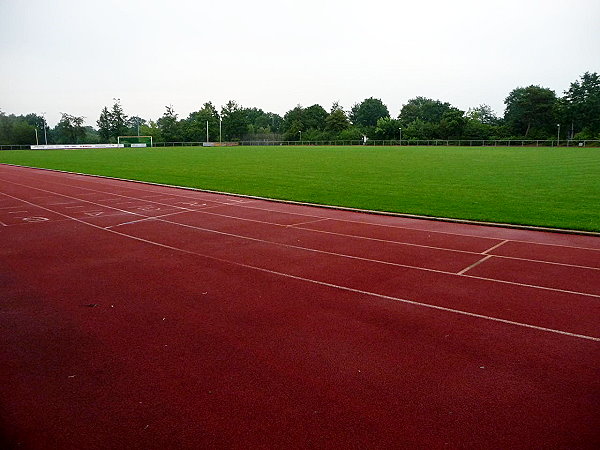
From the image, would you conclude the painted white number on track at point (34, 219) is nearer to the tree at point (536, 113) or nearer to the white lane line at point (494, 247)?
the white lane line at point (494, 247)

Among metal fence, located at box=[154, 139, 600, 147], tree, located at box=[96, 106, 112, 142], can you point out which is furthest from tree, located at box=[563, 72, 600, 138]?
tree, located at box=[96, 106, 112, 142]

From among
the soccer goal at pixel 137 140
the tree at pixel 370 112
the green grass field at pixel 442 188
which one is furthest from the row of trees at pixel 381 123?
the green grass field at pixel 442 188

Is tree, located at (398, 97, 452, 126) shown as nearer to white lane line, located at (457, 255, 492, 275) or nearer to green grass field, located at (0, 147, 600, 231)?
green grass field, located at (0, 147, 600, 231)

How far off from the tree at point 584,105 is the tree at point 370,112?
187 feet

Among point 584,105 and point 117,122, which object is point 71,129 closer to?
point 117,122

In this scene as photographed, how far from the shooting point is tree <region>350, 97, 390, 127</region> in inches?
5359

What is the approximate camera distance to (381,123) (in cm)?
9662

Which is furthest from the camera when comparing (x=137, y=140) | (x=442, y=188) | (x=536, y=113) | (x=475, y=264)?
(x=137, y=140)

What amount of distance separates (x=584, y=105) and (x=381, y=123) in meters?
36.8

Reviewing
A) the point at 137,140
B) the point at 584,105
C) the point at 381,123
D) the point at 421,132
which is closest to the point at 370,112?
the point at 381,123

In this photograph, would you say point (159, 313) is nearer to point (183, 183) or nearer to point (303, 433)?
point (303, 433)

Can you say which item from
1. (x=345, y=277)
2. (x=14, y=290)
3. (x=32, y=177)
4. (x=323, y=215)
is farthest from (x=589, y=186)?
(x=32, y=177)

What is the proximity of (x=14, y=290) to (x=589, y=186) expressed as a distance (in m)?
19.0

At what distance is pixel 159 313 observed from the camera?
6137 millimetres
